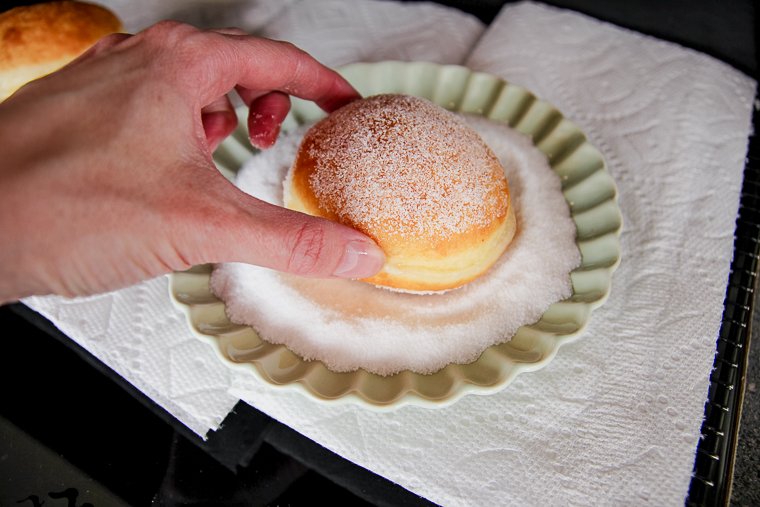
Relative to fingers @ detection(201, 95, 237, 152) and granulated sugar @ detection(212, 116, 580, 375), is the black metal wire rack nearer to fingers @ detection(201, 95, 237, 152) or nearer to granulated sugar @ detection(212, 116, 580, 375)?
granulated sugar @ detection(212, 116, 580, 375)

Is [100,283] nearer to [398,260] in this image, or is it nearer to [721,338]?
[398,260]

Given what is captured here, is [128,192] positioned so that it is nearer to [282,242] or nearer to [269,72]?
[282,242]

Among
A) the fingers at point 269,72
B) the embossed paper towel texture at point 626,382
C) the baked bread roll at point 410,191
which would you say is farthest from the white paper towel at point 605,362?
the fingers at point 269,72

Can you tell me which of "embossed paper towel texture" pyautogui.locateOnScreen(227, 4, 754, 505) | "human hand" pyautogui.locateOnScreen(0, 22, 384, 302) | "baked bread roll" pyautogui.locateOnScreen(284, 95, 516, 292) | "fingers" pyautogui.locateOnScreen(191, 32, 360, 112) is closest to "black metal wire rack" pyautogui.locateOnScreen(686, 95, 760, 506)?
"embossed paper towel texture" pyautogui.locateOnScreen(227, 4, 754, 505)

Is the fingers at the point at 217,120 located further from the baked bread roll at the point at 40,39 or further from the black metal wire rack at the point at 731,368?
the black metal wire rack at the point at 731,368

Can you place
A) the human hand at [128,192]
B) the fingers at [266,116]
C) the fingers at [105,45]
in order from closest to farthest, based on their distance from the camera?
the human hand at [128,192]
the fingers at [105,45]
the fingers at [266,116]

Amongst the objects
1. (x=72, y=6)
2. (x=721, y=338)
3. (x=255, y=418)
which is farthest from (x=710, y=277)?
(x=72, y=6)
